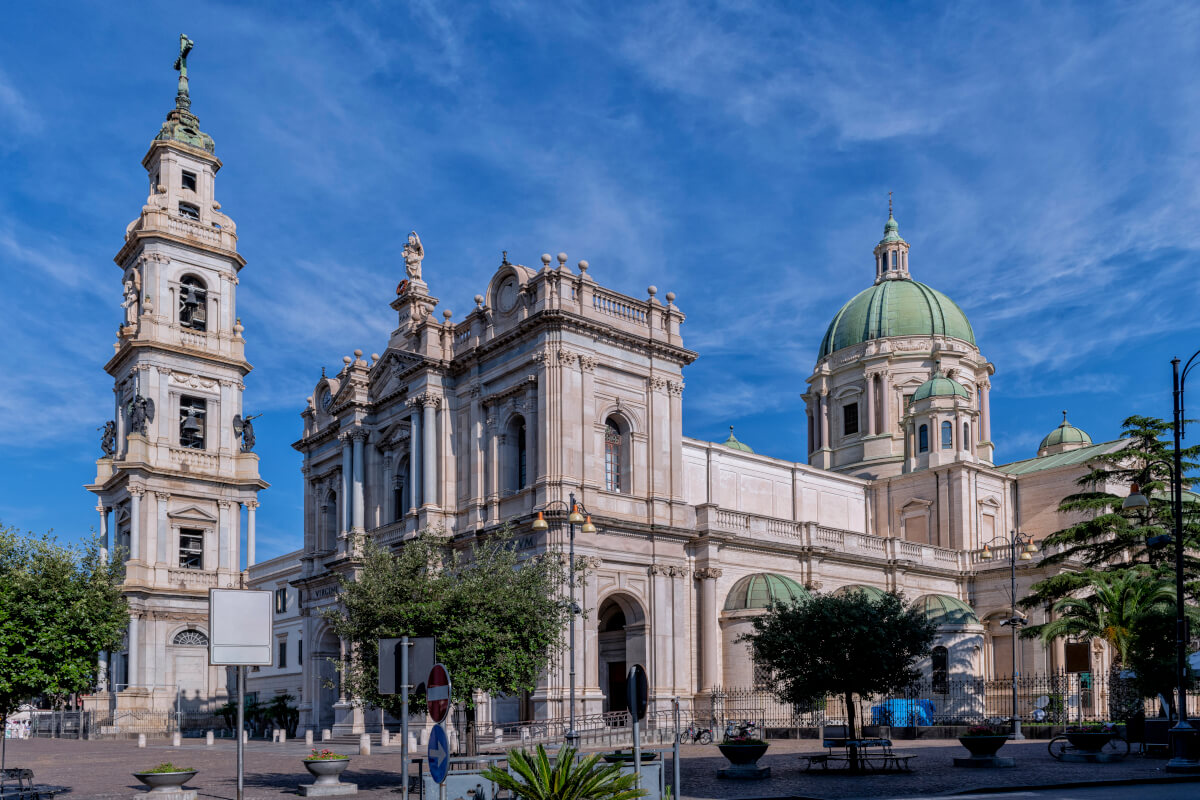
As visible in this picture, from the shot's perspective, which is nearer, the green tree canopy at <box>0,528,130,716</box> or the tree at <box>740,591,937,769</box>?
the green tree canopy at <box>0,528,130,716</box>

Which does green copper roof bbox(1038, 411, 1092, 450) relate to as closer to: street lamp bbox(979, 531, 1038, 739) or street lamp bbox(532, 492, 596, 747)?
street lamp bbox(979, 531, 1038, 739)

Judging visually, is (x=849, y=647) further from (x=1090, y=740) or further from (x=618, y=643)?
(x=618, y=643)

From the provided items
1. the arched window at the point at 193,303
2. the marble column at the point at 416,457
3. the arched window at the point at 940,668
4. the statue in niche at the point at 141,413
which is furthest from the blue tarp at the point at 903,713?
the arched window at the point at 193,303

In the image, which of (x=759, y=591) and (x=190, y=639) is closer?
(x=759, y=591)

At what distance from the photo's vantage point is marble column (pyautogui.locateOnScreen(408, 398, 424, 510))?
45.7 metres

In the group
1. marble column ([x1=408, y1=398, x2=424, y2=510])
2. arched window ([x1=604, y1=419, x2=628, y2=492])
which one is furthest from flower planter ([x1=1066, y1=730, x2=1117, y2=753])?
marble column ([x1=408, y1=398, x2=424, y2=510])

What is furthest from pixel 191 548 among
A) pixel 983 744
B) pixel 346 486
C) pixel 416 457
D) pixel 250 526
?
pixel 983 744

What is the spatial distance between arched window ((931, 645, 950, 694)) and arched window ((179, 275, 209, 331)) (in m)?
41.2

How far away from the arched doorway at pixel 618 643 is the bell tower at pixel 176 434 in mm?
24937

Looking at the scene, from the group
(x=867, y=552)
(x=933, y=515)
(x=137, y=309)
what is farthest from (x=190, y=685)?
(x=933, y=515)

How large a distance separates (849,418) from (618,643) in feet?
102

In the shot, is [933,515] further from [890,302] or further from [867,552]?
[890,302]

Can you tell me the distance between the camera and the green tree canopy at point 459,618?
2609 cm

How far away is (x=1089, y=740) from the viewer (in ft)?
90.6
